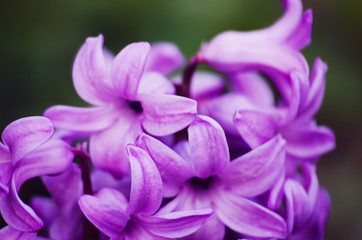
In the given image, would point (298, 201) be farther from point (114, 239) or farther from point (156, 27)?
point (156, 27)

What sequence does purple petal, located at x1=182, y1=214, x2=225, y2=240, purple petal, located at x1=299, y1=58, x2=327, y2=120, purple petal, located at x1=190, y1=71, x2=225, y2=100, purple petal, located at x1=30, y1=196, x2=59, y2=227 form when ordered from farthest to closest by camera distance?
A: purple petal, located at x1=190, y1=71, x2=225, y2=100 < purple petal, located at x1=30, y1=196, x2=59, y2=227 < purple petal, located at x1=299, y1=58, x2=327, y2=120 < purple petal, located at x1=182, y1=214, x2=225, y2=240

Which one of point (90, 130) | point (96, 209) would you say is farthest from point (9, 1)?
point (96, 209)

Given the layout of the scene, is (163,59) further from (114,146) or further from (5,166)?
(5,166)

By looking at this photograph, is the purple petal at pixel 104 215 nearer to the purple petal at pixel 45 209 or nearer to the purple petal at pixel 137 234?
the purple petal at pixel 137 234

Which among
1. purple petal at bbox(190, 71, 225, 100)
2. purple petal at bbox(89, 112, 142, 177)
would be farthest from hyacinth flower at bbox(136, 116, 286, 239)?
purple petal at bbox(190, 71, 225, 100)

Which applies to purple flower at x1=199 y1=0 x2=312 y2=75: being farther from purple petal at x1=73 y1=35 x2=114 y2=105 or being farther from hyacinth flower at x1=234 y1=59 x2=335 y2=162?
purple petal at x1=73 y1=35 x2=114 y2=105

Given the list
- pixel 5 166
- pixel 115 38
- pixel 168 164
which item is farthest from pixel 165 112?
pixel 115 38
